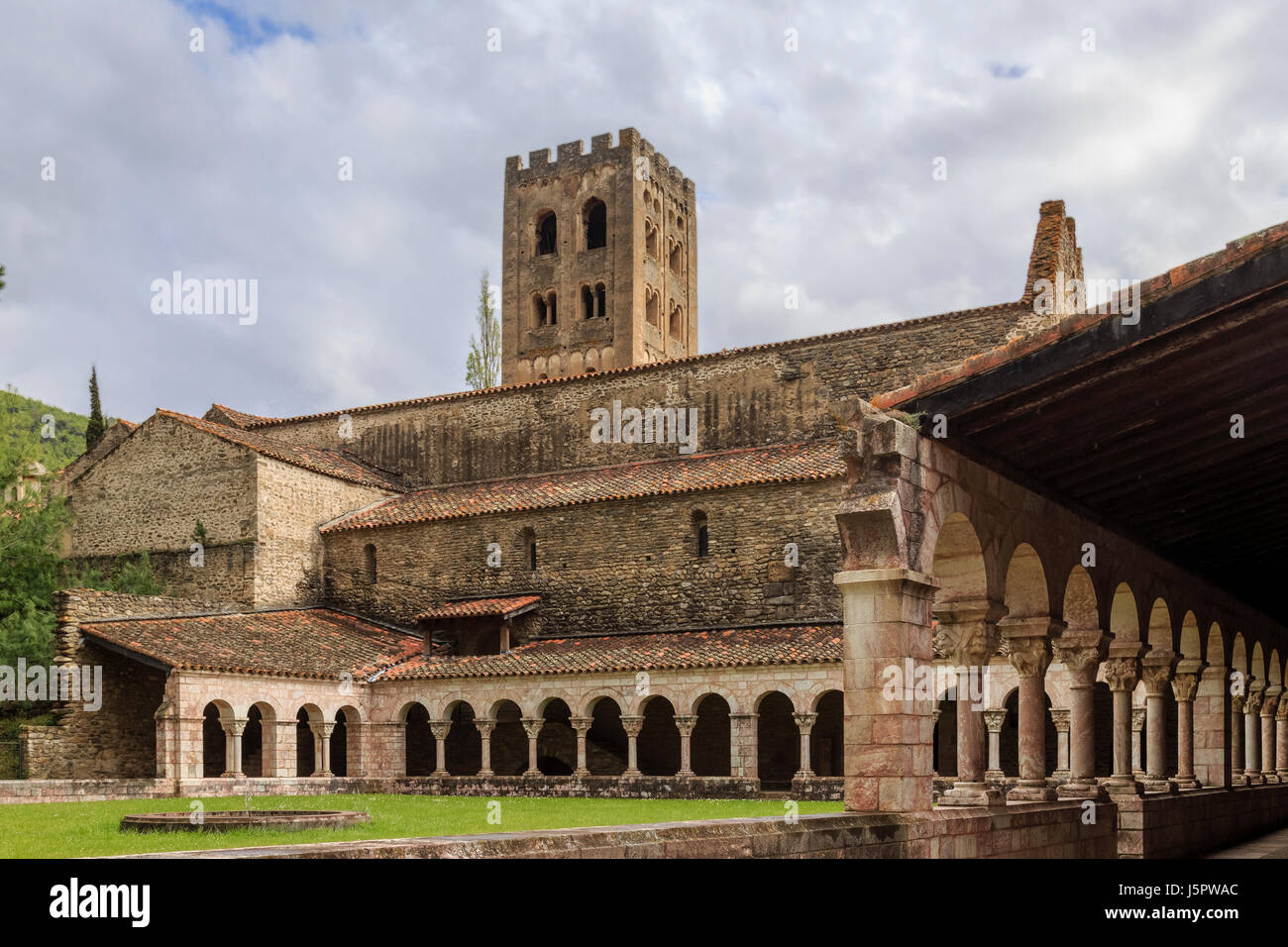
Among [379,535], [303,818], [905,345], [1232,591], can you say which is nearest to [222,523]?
[379,535]

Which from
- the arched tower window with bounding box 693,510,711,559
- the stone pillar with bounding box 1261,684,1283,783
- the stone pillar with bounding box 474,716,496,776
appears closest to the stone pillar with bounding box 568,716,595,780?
the stone pillar with bounding box 474,716,496,776

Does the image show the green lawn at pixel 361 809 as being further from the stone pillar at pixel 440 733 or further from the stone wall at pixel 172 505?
the stone wall at pixel 172 505

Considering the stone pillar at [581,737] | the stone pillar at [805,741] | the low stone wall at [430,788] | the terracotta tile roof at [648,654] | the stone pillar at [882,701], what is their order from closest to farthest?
the stone pillar at [882,701], the low stone wall at [430,788], the stone pillar at [805,741], the terracotta tile roof at [648,654], the stone pillar at [581,737]

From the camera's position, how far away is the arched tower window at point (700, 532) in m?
28.1

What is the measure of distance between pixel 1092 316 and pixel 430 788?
20.3 m

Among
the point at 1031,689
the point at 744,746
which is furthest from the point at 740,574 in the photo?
→ the point at 1031,689

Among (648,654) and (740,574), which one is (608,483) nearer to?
(740,574)

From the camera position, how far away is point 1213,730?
17.0m

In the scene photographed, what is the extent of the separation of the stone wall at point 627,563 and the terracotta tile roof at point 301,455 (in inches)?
73.5

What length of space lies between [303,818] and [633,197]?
32.1m

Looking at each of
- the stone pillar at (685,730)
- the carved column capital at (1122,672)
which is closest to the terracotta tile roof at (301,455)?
the stone pillar at (685,730)

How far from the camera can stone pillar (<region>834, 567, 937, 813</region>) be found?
8.77 metres
